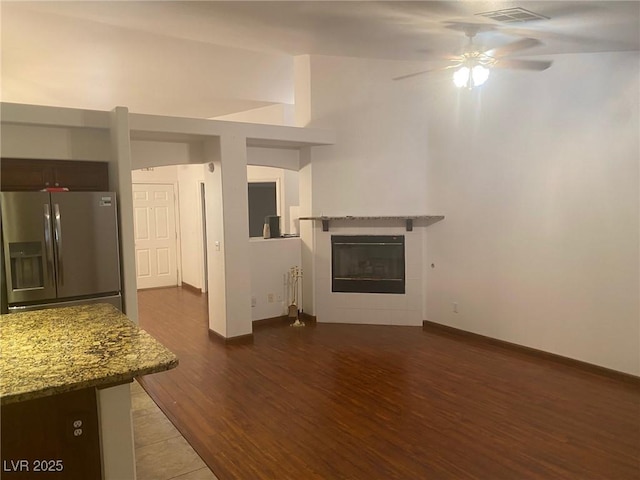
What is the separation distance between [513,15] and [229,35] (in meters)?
2.49

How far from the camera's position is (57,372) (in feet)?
5.16

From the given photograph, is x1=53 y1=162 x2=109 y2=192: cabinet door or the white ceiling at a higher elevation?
the white ceiling

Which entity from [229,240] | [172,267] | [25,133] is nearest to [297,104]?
[229,240]

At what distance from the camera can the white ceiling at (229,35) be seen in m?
3.16

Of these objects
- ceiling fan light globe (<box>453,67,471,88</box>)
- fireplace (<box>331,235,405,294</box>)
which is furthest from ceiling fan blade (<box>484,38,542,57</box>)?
fireplace (<box>331,235,405,294</box>)

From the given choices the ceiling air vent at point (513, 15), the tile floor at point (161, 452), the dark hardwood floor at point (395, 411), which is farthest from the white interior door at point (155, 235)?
the ceiling air vent at point (513, 15)

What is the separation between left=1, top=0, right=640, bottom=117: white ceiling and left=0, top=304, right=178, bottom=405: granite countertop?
8.21ft

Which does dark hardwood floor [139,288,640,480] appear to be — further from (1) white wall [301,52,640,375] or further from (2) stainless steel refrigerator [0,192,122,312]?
(2) stainless steel refrigerator [0,192,122,312]

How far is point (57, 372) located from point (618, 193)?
427cm

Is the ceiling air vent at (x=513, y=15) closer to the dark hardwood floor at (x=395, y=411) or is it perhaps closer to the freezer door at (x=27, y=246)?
the dark hardwood floor at (x=395, y=411)

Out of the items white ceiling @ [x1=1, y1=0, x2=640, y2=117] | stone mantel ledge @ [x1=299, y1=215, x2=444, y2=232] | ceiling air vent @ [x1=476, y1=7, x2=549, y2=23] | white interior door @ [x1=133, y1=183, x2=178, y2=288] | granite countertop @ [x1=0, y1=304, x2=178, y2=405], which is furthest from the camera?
white interior door @ [x1=133, y1=183, x2=178, y2=288]

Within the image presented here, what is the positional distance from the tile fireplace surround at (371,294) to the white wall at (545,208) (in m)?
0.23

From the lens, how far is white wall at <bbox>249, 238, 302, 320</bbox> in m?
5.76

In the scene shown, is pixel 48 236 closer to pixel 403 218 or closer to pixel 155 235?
pixel 403 218
